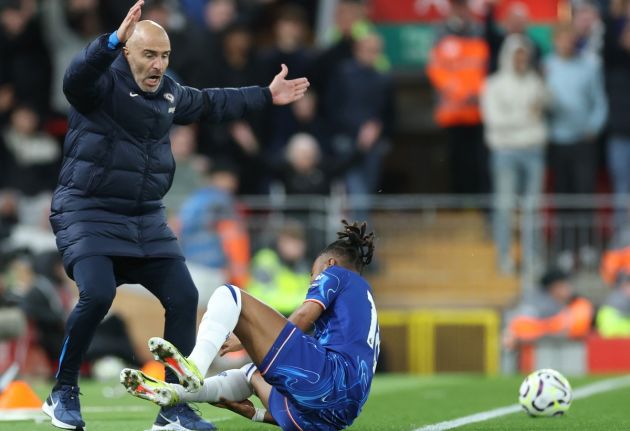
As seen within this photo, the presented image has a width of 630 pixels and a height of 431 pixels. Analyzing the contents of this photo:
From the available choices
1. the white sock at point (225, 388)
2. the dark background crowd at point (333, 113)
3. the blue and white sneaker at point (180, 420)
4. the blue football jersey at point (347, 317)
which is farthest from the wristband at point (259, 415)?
the dark background crowd at point (333, 113)

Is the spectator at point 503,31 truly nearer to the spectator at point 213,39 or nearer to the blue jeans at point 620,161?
the blue jeans at point 620,161

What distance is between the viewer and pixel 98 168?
327 inches

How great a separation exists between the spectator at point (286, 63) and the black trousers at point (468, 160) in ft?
6.43

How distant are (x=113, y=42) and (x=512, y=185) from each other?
10006 mm

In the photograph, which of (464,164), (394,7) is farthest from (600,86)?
(394,7)

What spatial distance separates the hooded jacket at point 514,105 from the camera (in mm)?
17141

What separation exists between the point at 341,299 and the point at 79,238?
1.57m

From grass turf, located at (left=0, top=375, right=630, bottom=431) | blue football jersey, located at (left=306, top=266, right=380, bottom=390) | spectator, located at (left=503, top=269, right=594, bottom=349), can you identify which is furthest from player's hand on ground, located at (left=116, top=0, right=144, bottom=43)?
spectator, located at (left=503, top=269, right=594, bottom=349)

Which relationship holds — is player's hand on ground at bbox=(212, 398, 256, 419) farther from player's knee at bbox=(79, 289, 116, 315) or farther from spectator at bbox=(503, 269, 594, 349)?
spectator at bbox=(503, 269, 594, 349)

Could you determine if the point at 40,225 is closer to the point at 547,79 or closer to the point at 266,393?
the point at 547,79

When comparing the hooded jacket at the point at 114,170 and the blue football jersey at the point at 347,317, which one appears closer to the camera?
the blue football jersey at the point at 347,317

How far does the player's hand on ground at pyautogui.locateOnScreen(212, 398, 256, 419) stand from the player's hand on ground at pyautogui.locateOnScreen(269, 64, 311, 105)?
1942 millimetres

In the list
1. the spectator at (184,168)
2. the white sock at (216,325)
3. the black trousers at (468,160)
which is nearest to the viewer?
the white sock at (216,325)

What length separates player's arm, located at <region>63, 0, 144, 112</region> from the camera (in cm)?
788
